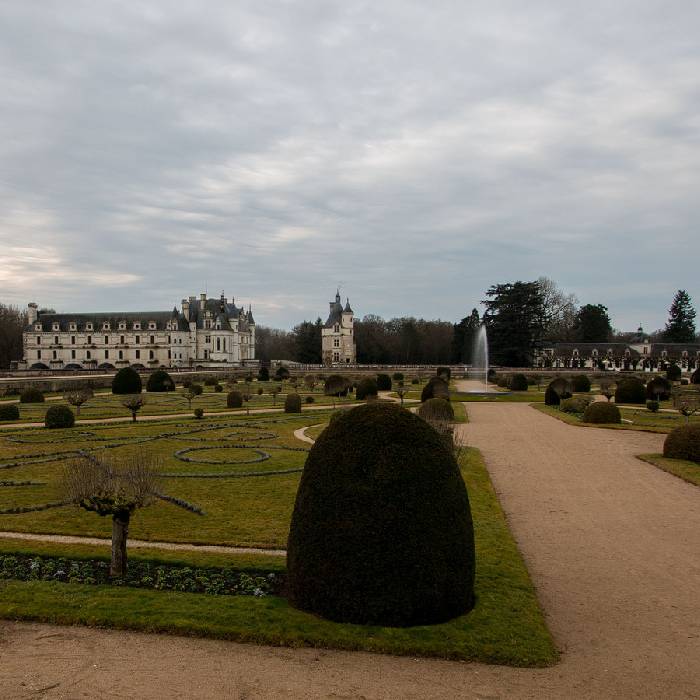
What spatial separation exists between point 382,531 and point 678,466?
1271 centimetres

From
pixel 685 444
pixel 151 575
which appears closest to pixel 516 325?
pixel 685 444

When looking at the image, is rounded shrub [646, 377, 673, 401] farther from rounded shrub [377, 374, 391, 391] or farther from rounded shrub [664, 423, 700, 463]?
rounded shrub [664, 423, 700, 463]

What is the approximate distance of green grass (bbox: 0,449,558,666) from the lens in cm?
602

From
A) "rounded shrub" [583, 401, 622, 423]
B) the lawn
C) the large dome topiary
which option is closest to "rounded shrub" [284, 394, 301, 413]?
the lawn

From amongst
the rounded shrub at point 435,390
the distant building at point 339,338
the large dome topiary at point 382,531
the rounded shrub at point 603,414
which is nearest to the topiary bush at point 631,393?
the rounded shrub at point 435,390

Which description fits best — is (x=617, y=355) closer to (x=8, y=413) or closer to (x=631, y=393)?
(x=631, y=393)

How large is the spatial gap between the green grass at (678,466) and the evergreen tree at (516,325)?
56.9m

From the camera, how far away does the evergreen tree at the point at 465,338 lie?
84.4 m

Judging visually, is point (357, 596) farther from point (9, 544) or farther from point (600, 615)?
point (9, 544)

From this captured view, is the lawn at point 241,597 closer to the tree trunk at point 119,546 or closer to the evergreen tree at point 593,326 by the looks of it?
the tree trunk at point 119,546

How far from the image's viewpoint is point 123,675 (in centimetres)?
561

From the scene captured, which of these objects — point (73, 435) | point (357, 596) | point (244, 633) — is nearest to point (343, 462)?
point (357, 596)

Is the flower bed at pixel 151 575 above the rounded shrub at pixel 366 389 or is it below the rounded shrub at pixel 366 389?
below

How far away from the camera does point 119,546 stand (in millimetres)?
7977
